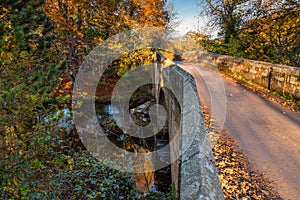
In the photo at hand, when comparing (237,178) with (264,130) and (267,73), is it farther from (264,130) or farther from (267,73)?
(267,73)

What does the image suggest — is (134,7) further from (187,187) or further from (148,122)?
(187,187)

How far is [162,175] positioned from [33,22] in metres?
6.30

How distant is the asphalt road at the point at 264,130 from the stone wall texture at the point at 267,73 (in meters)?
0.75

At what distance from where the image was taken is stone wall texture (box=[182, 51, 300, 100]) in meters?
6.55

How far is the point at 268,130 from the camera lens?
474 centimetres

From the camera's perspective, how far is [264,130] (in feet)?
15.6

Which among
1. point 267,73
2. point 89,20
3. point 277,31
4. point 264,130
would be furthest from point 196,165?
point 89,20

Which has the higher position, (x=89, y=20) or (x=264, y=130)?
(x=89, y=20)

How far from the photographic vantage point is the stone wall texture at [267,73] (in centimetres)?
655

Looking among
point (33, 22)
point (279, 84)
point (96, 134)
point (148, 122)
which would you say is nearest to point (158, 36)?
point (148, 122)

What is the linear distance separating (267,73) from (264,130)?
3.96 metres

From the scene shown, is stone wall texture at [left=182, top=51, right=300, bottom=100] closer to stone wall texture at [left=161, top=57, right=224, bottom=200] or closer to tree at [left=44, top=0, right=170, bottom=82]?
stone wall texture at [left=161, top=57, right=224, bottom=200]

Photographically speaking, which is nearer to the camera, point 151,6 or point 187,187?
point 187,187

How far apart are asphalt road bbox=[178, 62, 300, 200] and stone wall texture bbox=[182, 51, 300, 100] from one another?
0.75m
